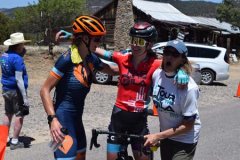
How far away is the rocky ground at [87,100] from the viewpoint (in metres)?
9.45

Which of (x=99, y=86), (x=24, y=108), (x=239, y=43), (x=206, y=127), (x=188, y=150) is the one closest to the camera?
(x=188, y=150)

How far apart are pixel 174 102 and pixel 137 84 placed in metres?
0.56

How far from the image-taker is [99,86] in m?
17.7

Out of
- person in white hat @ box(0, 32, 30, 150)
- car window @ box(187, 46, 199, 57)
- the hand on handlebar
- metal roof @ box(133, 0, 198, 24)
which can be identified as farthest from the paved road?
metal roof @ box(133, 0, 198, 24)

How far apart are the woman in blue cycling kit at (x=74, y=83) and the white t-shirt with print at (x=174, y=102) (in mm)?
610

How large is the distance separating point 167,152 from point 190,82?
694mm

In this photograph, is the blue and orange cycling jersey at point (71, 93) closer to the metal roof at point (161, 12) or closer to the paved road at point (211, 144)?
the paved road at point (211, 144)

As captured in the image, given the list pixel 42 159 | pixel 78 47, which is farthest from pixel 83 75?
pixel 42 159

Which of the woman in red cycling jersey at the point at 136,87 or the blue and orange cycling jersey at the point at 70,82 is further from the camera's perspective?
the woman in red cycling jersey at the point at 136,87

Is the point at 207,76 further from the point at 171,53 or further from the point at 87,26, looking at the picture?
the point at 87,26

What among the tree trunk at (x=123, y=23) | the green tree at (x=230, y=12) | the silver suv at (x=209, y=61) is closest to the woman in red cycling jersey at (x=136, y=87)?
the silver suv at (x=209, y=61)

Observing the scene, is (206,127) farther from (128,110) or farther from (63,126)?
(63,126)

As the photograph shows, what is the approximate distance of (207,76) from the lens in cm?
2019

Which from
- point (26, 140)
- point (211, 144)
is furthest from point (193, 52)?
point (26, 140)
